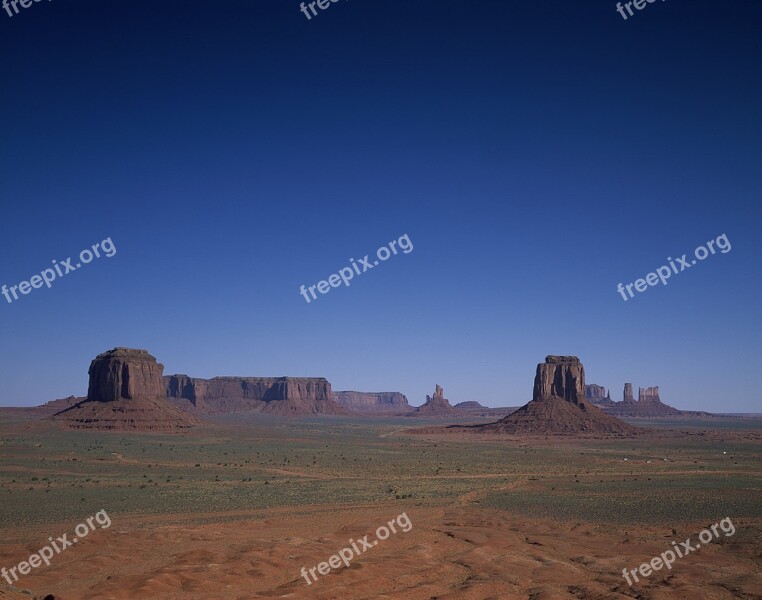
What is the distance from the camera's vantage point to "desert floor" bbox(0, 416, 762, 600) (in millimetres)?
18109

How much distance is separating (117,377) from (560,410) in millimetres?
93183

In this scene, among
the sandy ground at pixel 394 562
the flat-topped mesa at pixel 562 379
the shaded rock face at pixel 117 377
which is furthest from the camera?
the flat-topped mesa at pixel 562 379

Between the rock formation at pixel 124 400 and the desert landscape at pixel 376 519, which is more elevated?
the rock formation at pixel 124 400

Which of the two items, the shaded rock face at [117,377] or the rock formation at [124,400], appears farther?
the shaded rock face at [117,377]

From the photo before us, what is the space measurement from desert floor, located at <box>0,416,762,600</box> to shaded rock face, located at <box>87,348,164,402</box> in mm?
50117

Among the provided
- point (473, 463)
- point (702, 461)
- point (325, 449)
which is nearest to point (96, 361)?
point (325, 449)

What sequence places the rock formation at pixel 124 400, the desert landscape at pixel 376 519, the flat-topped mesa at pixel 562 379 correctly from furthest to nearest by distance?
the flat-topped mesa at pixel 562 379 < the rock formation at pixel 124 400 < the desert landscape at pixel 376 519

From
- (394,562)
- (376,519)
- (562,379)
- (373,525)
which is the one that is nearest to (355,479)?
A: (376,519)

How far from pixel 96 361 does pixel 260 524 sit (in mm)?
99562

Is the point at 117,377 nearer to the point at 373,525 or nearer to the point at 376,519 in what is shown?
the point at 376,519

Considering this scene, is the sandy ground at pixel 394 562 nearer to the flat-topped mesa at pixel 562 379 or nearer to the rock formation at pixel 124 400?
the rock formation at pixel 124 400

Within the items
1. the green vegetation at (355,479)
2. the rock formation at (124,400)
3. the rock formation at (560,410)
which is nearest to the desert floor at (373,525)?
the green vegetation at (355,479)

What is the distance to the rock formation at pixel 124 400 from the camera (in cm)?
10162

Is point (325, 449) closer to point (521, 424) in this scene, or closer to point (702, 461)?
point (702, 461)
